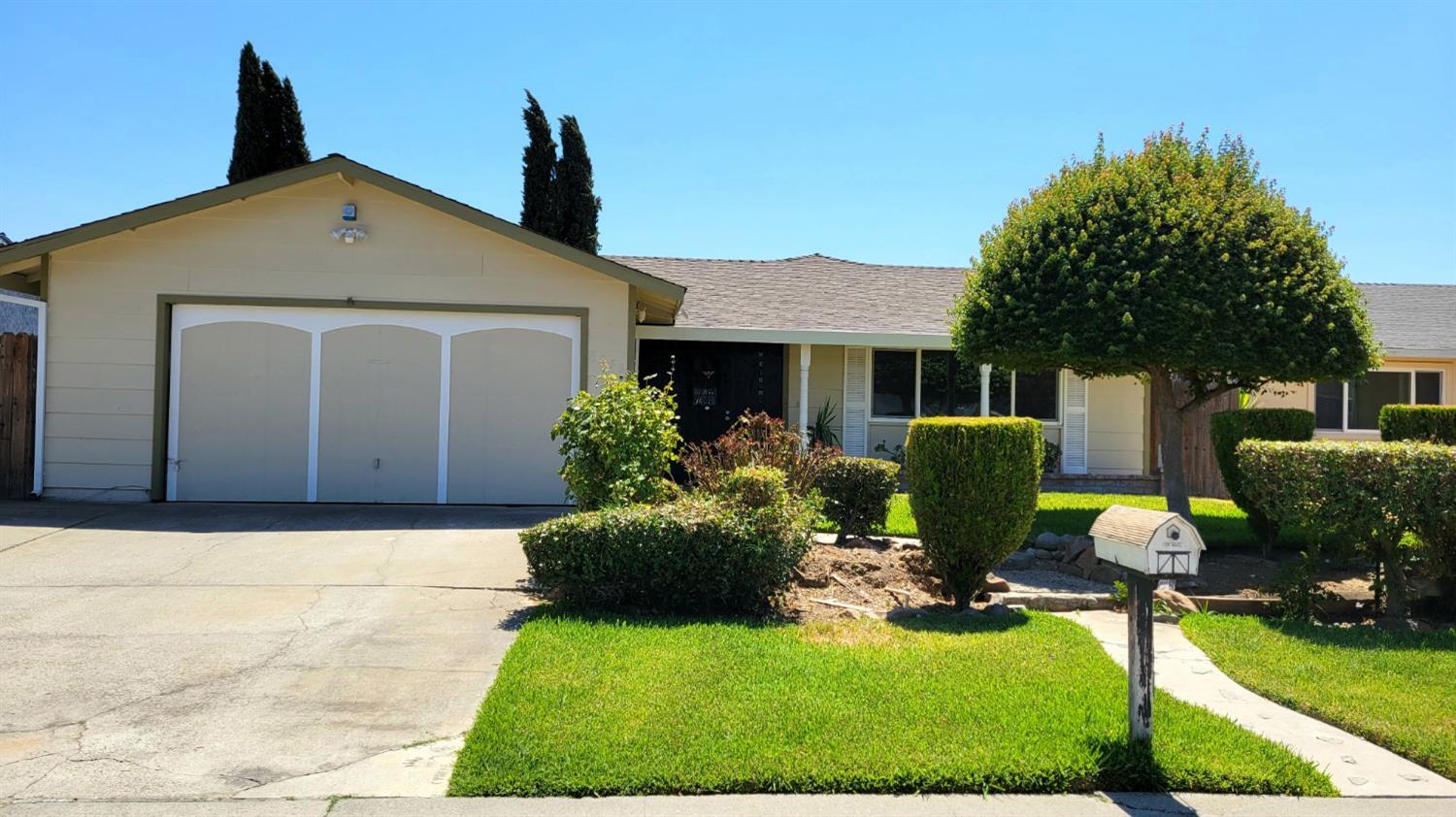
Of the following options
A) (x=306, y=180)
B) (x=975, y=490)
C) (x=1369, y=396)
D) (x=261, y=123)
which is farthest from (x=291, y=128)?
(x=1369, y=396)

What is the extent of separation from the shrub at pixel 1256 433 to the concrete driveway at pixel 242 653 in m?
7.65

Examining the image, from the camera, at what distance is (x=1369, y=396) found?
1819cm

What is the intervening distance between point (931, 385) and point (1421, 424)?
8.00m

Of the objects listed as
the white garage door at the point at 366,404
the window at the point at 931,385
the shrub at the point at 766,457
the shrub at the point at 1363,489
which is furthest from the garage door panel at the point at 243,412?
the shrub at the point at 1363,489

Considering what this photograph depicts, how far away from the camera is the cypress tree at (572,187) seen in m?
20.3

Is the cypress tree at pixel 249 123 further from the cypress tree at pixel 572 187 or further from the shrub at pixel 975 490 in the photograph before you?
the shrub at pixel 975 490

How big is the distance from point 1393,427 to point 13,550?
13668 mm

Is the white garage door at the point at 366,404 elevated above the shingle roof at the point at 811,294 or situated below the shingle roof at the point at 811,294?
below

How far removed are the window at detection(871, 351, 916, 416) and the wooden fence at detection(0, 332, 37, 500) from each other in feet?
40.2

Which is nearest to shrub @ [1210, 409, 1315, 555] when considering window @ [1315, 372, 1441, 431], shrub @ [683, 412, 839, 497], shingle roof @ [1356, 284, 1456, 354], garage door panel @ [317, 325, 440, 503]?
shrub @ [683, 412, 839, 497]

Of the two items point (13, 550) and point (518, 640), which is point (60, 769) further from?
point (13, 550)

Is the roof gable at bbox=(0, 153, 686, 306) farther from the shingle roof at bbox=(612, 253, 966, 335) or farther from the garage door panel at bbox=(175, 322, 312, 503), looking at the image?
the shingle roof at bbox=(612, 253, 966, 335)

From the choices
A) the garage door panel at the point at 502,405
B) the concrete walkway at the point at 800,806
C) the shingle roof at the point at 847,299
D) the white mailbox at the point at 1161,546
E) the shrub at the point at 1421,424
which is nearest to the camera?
the concrete walkway at the point at 800,806

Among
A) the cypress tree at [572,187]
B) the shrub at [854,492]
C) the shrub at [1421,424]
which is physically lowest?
the shrub at [854,492]
